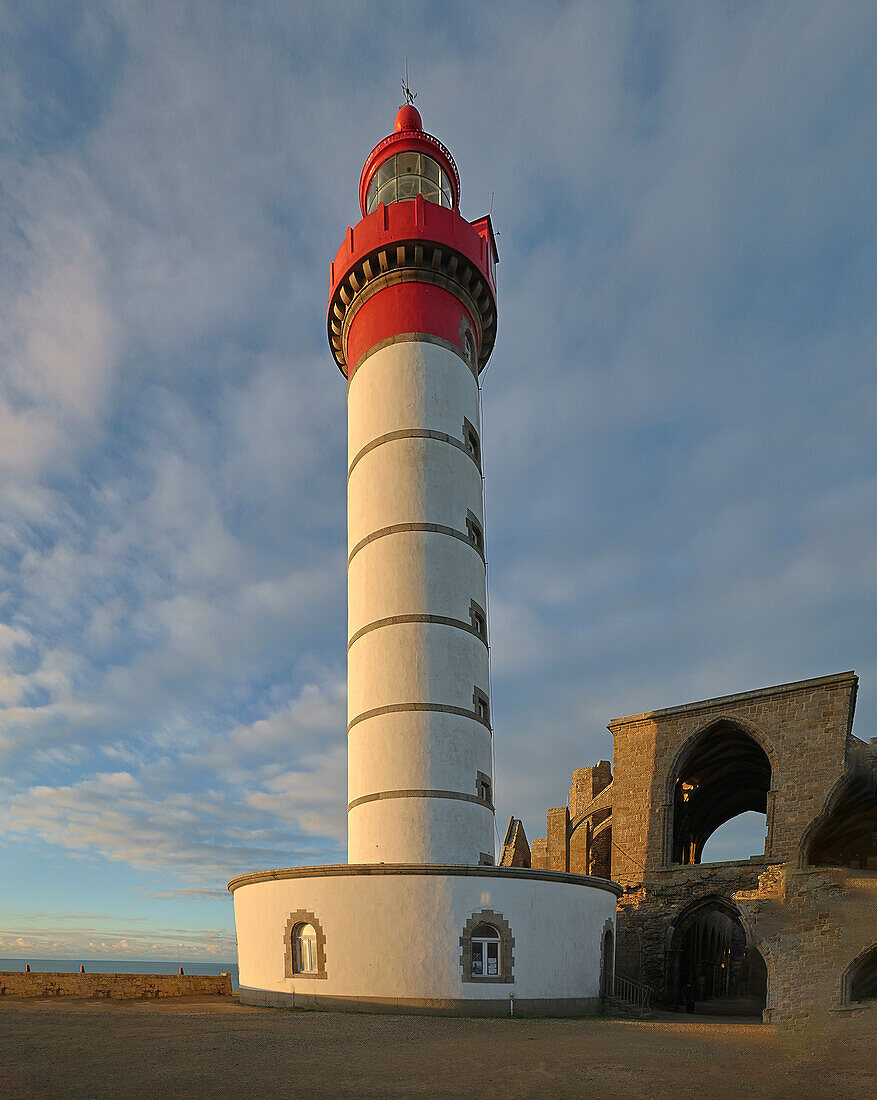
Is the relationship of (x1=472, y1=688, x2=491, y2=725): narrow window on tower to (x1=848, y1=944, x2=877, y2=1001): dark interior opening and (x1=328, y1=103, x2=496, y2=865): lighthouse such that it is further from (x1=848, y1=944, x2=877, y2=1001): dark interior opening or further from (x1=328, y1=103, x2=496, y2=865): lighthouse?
(x1=848, y1=944, x2=877, y2=1001): dark interior opening

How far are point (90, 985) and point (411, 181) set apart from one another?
26.2 meters

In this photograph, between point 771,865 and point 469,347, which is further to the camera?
point 469,347

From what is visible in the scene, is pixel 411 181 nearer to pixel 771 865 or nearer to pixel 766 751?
pixel 766 751

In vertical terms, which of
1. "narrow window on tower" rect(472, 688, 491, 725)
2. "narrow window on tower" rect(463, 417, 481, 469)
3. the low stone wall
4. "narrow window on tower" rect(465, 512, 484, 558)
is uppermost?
"narrow window on tower" rect(463, 417, 481, 469)

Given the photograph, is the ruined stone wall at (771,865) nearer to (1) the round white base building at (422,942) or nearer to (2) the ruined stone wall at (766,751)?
(2) the ruined stone wall at (766,751)

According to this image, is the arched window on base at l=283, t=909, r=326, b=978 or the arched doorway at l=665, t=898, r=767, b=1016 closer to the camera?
the arched window on base at l=283, t=909, r=326, b=978

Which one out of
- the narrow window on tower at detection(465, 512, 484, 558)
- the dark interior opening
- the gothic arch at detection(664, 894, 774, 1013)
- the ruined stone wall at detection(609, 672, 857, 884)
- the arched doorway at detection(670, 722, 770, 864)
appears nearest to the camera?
the dark interior opening

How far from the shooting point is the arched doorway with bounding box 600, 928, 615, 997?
20.5 metres

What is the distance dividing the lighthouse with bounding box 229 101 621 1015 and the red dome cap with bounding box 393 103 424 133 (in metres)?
0.11

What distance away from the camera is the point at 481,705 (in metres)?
22.5

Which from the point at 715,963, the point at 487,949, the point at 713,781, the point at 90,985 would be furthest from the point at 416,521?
the point at 715,963

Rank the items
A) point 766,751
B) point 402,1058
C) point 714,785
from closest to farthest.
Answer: point 402,1058 → point 766,751 → point 714,785

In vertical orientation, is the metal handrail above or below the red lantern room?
below

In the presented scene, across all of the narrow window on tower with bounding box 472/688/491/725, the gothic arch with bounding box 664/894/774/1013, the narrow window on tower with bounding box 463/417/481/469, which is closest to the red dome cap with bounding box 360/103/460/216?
the narrow window on tower with bounding box 463/417/481/469
